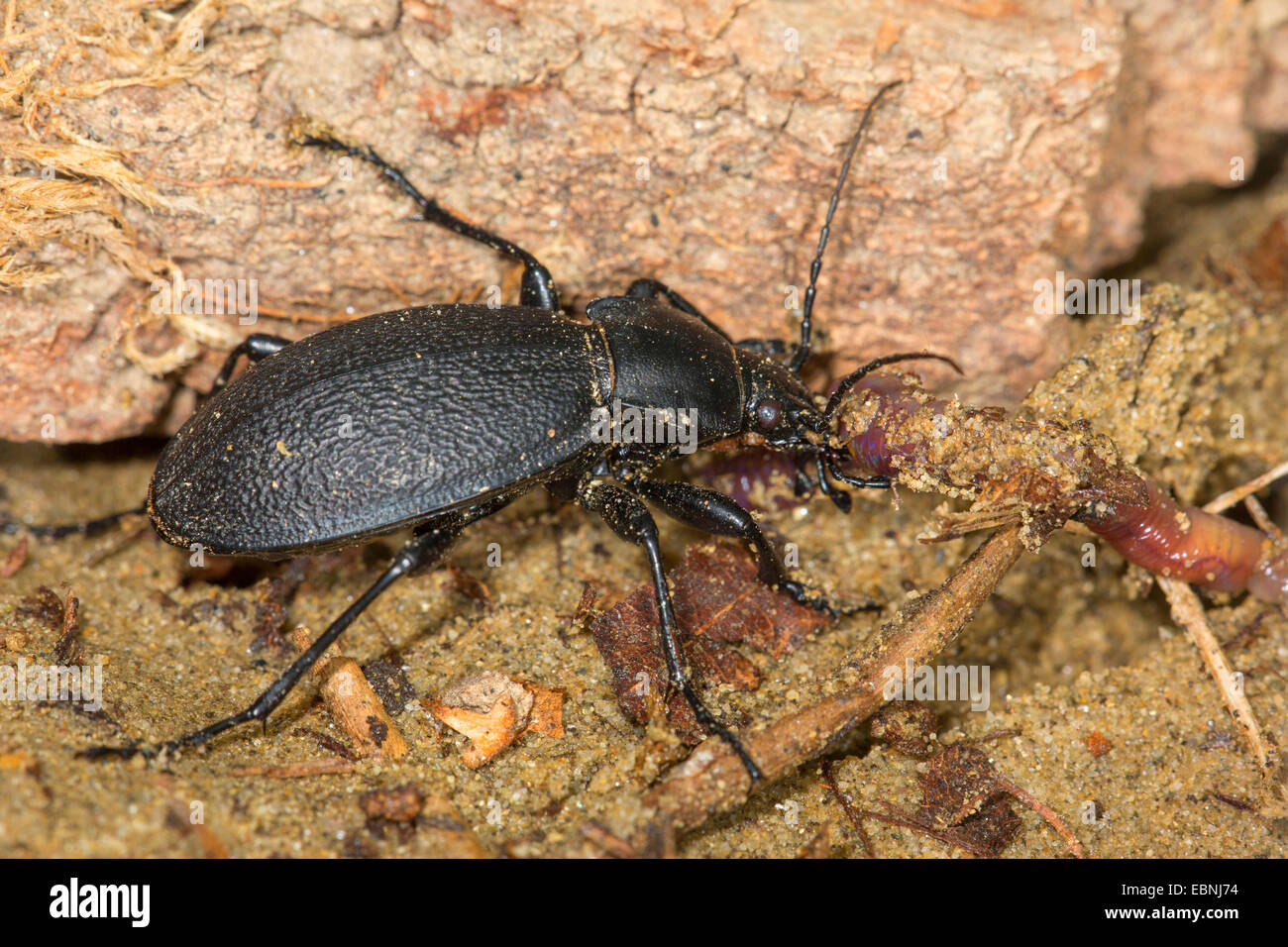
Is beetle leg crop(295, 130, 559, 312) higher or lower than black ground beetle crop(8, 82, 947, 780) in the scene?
higher

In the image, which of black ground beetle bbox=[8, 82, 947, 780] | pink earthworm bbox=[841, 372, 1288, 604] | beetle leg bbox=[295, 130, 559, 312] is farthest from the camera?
beetle leg bbox=[295, 130, 559, 312]

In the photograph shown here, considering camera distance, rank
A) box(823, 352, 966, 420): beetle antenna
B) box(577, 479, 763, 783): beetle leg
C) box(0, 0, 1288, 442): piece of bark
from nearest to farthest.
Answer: box(577, 479, 763, 783): beetle leg < box(0, 0, 1288, 442): piece of bark < box(823, 352, 966, 420): beetle antenna

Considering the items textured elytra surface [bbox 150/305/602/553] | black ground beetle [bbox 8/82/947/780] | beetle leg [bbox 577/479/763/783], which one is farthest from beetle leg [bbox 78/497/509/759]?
beetle leg [bbox 577/479/763/783]

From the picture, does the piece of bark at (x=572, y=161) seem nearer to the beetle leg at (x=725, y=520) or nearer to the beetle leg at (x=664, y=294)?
the beetle leg at (x=664, y=294)

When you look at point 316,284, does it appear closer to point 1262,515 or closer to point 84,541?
point 84,541

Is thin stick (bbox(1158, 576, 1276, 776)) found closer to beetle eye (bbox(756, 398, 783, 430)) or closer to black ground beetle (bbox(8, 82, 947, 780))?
black ground beetle (bbox(8, 82, 947, 780))

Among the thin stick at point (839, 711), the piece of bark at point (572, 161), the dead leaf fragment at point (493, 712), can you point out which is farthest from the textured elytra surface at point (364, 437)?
the thin stick at point (839, 711)
